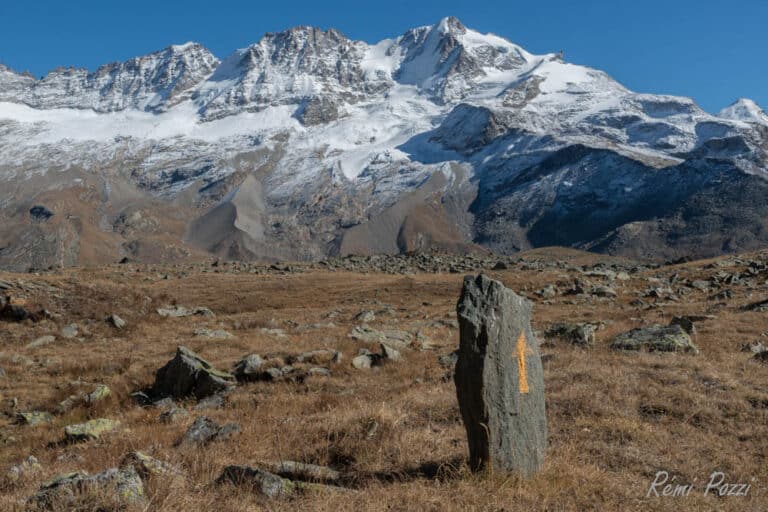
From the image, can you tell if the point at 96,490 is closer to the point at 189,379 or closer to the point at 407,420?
the point at 407,420

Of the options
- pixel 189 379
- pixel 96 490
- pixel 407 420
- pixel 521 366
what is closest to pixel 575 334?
pixel 407 420

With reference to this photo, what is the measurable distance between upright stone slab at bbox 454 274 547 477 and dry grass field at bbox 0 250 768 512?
0.33m

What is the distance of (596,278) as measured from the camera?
4562 centimetres

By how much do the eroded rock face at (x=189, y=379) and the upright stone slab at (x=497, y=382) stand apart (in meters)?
9.26

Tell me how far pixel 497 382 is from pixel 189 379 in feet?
34.9

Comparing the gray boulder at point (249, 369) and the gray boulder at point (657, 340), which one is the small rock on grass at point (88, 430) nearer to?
the gray boulder at point (249, 369)

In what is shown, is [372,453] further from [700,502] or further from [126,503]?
[700,502]

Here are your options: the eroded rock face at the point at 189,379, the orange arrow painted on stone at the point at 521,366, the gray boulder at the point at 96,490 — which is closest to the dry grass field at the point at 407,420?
the gray boulder at the point at 96,490

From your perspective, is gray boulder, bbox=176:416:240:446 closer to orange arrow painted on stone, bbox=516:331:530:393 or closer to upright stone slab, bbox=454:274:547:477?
upright stone slab, bbox=454:274:547:477

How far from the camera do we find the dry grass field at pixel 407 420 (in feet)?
23.8

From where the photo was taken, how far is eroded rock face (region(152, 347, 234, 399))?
15.2 metres

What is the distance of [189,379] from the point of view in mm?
15539

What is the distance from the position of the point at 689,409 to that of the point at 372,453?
634 cm

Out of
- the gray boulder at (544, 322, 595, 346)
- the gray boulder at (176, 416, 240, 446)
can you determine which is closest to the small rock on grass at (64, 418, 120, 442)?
the gray boulder at (176, 416, 240, 446)
